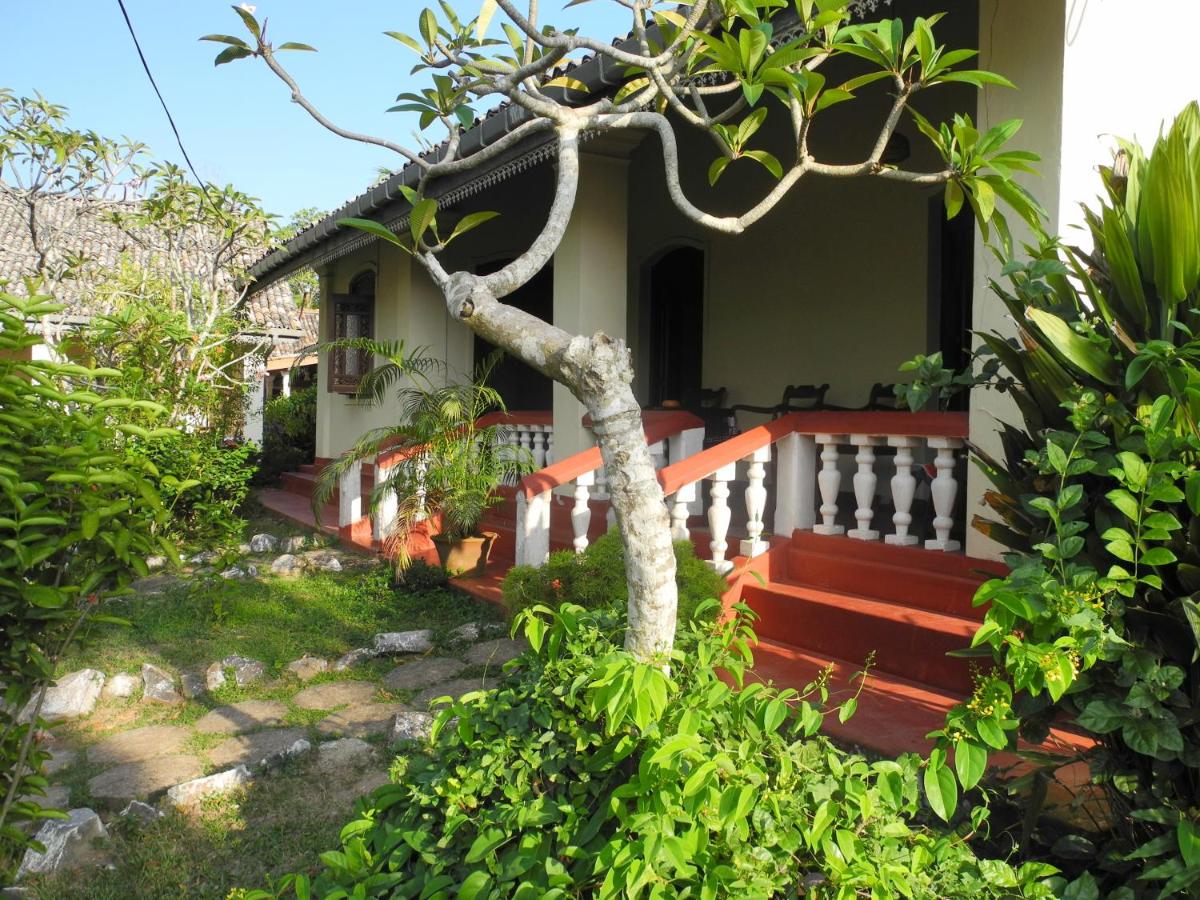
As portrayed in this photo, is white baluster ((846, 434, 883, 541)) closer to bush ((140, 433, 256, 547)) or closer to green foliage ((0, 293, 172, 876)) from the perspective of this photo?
green foliage ((0, 293, 172, 876))

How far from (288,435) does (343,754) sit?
38.5 ft

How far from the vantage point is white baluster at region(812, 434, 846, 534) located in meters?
4.96

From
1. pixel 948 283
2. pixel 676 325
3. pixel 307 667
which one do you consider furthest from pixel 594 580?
pixel 676 325

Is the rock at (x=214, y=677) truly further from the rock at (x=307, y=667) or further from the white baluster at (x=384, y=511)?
the white baluster at (x=384, y=511)

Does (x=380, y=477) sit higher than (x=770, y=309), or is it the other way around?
(x=770, y=309)

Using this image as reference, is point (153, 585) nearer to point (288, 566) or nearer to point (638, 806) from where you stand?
point (288, 566)

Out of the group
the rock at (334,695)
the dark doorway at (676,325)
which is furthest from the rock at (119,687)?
the dark doorway at (676,325)

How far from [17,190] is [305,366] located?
1355 cm

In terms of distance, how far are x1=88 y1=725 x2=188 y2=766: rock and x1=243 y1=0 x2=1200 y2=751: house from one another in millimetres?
2346

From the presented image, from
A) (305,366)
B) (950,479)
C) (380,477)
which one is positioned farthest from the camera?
(305,366)

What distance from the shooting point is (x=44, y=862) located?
2.99 metres

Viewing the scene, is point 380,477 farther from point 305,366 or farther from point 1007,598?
point 305,366

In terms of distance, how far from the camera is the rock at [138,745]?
404cm

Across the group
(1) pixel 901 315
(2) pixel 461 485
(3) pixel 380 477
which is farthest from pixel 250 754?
(1) pixel 901 315
